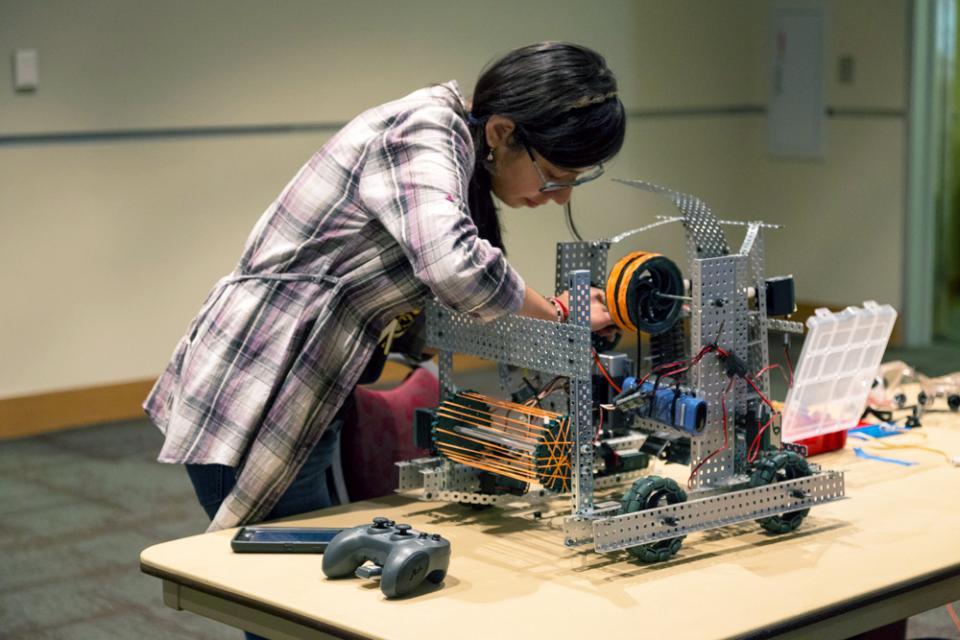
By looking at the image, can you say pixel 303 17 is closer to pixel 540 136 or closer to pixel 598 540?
pixel 540 136

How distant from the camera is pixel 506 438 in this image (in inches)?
77.9

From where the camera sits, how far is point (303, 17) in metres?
5.45

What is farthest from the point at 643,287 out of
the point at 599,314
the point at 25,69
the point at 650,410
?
the point at 25,69

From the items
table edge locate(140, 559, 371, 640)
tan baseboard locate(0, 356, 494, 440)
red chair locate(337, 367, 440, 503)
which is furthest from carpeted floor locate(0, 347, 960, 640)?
table edge locate(140, 559, 371, 640)

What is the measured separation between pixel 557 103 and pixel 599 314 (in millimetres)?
317

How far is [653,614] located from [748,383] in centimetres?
50

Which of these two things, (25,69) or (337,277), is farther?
(25,69)

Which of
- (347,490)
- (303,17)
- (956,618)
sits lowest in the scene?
(956,618)

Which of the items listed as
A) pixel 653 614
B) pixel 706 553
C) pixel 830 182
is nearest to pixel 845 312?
pixel 706 553

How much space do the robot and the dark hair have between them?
0.17m

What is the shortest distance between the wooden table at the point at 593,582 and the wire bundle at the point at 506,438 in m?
0.10

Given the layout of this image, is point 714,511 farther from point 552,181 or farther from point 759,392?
point 552,181

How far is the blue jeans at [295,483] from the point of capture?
2039 millimetres

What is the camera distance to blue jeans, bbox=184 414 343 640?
2039 mm
